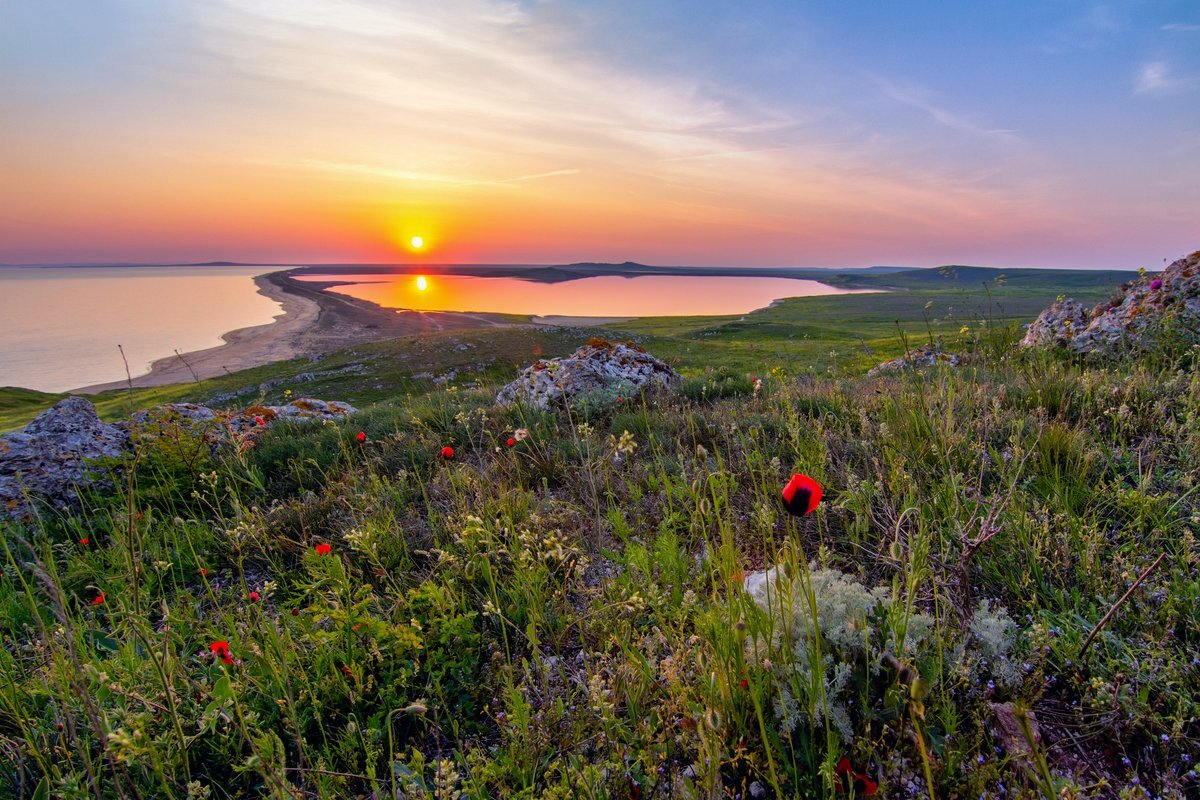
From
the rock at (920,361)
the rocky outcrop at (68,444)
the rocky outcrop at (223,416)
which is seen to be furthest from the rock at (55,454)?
the rock at (920,361)

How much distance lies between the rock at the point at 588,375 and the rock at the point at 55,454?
5.04 meters

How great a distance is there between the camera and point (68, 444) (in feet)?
20.7

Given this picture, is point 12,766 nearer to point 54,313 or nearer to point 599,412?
point 599,412

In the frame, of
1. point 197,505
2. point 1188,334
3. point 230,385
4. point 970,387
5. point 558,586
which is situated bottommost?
point 230,385

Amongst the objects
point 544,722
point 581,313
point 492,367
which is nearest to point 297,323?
point 581,313

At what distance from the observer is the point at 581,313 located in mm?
88500

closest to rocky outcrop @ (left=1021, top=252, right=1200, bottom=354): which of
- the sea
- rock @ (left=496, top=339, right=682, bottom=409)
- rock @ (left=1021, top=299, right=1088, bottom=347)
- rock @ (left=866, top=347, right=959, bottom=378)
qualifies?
rock @ (left=1021, top=299, right=1088, bottom=347)

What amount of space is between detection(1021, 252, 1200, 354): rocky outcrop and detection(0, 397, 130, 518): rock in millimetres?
12615

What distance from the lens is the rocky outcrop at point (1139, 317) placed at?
6852 millimetres

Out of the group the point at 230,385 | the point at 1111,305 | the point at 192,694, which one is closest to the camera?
the point at 192,694

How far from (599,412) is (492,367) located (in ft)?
65.7

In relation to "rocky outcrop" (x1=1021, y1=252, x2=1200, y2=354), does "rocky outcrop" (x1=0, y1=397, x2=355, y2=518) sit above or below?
below

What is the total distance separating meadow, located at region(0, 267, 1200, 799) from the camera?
1.78 metres

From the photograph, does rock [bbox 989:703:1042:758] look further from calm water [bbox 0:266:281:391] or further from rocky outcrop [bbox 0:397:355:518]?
calm water [bbox 0:266:281:391]
